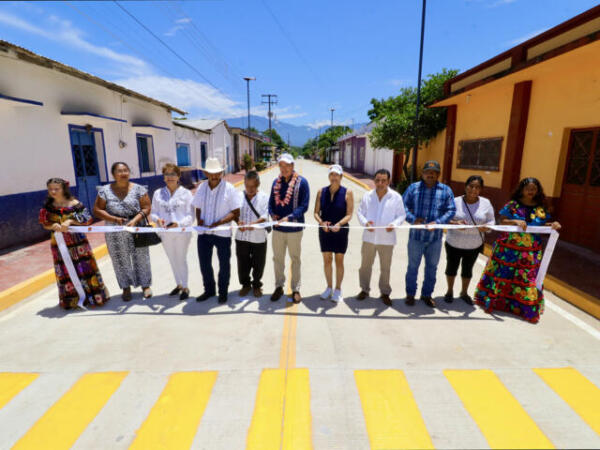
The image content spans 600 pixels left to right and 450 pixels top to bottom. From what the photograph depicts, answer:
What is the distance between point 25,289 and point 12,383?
250 cm

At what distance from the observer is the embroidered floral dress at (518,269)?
416 centimetres

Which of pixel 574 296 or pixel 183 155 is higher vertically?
pixel 183 155

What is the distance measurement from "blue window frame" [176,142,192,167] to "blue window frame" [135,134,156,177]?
4653 mm

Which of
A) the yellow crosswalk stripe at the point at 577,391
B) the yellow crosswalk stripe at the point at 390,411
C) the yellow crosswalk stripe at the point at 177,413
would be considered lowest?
the yellow crosswalk stripe at the point at 177,413

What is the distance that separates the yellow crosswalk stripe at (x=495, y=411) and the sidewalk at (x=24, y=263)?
6.27 m

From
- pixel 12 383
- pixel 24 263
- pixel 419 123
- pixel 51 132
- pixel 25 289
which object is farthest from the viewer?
pixel 419 123

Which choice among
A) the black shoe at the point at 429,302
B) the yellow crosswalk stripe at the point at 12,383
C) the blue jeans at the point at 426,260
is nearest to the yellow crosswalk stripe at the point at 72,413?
the yellow crosswalk stripe at the point at 12,383

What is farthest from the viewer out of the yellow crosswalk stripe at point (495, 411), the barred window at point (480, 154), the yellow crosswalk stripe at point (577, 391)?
the barred window at point (480, 154)

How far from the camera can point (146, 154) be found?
14.3m

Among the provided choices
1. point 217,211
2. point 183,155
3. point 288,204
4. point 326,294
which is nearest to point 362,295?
point 326,294

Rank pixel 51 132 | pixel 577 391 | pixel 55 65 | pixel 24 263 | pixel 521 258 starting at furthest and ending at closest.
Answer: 1. pixel 51 132
2. pixel 55 65
3. pixel 24 263
4. pixel 521 258
5. pixel 577 391

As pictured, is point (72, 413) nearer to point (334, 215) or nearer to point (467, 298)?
point (334, 215)

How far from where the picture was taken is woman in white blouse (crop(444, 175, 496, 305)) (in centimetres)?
432

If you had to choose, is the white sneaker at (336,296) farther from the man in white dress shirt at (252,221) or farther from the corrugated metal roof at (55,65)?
the corrugated metal roof at (55,65)
